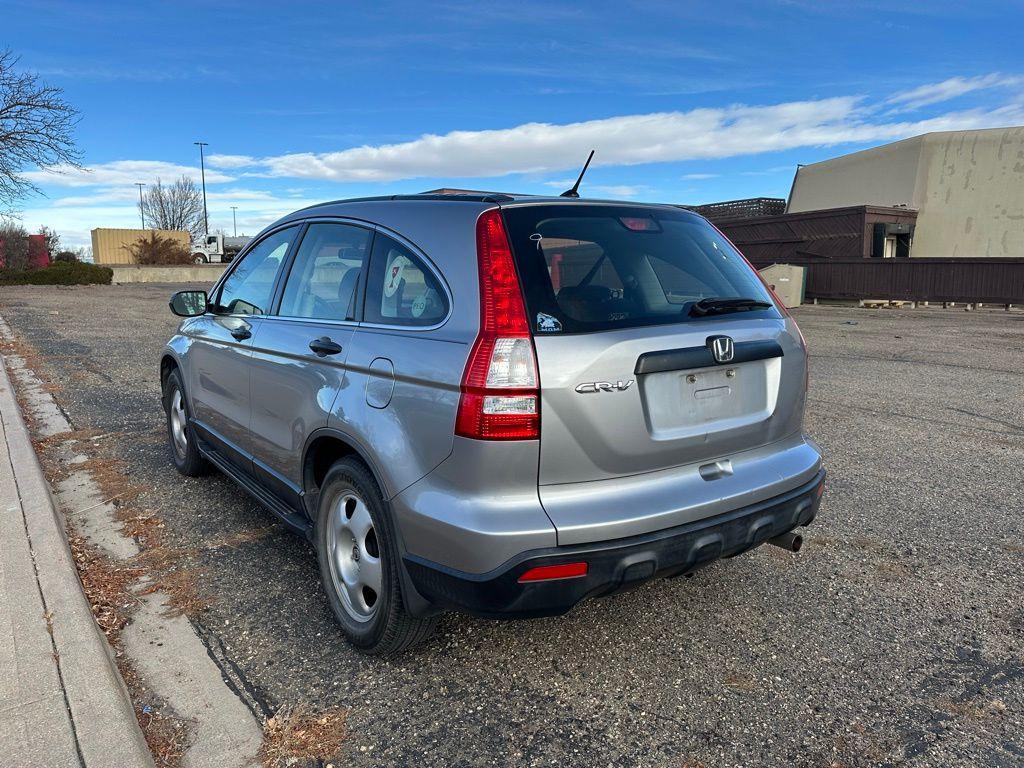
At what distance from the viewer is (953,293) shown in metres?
29.0

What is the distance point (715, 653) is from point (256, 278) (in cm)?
296

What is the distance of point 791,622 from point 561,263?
1.85m

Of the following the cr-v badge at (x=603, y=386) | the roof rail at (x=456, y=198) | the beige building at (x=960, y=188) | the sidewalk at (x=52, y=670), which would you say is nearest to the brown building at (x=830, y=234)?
the beige building at (x=960, y=188)

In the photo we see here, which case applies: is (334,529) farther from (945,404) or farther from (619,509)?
(945,404)

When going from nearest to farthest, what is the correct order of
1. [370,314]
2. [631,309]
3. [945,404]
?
[631,309], [370,314], [945,404]

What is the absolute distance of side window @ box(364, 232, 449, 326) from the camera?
2.61m

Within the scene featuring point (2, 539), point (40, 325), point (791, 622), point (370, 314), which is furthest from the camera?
point (40, 325)

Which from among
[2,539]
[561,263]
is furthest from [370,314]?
[2,539]

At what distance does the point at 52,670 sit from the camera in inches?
104

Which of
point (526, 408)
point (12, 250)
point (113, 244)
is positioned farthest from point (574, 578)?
point (113, 244)

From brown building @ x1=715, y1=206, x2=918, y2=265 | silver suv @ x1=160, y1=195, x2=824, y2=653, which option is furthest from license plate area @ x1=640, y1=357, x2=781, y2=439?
brown building @ x1=715, y1=206, x2=918, y2=265

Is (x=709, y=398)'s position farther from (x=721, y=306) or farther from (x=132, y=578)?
(x=132, y=578)

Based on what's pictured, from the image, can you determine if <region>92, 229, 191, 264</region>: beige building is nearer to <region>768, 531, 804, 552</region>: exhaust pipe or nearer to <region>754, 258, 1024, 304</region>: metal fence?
<region>754, 258, 1024, 304</region>: metal fence

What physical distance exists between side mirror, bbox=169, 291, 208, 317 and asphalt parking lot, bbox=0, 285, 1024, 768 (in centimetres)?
118
